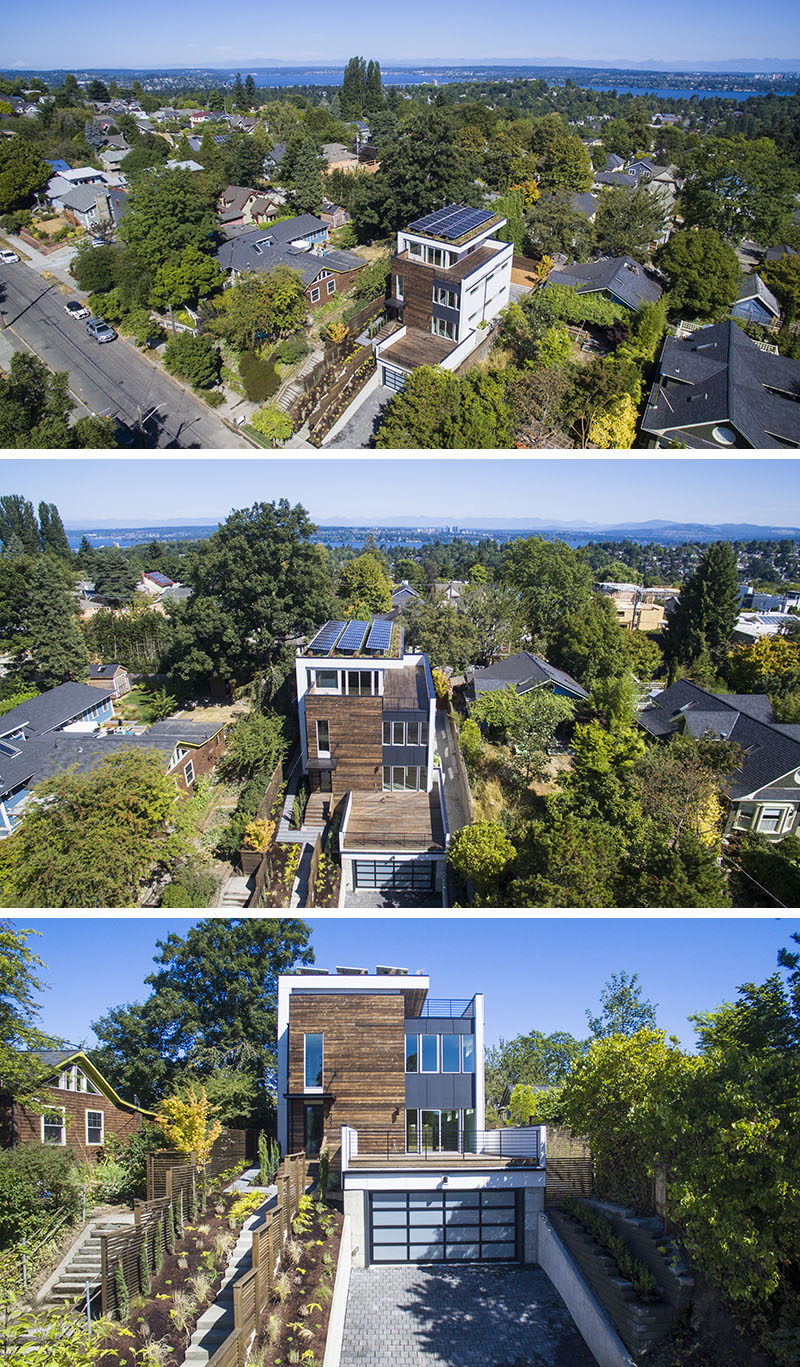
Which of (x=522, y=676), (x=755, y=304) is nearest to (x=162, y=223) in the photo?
(x=522, y=676)

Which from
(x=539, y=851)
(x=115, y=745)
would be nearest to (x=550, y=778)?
(x=539, y=851)

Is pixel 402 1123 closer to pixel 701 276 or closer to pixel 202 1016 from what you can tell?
pixel 202 1016

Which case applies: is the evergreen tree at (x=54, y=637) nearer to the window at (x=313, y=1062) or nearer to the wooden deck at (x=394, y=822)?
the wooden deck at (x=394, y=822)

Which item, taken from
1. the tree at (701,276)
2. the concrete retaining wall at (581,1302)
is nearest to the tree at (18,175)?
the tree at (701,276)

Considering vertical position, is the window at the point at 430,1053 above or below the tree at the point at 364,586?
below

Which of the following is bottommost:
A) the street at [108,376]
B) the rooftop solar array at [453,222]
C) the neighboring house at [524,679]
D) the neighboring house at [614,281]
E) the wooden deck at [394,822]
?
the wooden deck at [394,822]

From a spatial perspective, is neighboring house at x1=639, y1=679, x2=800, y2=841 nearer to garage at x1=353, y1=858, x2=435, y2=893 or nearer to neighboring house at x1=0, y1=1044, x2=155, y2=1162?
garage at x1=353, y1=858, x2=435, y2=893

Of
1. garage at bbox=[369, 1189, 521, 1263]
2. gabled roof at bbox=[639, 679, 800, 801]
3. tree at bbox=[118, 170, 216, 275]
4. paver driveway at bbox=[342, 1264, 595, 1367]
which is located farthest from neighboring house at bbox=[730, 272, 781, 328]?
paver driveway at bbox=[342, 1264, 595, 1367]
